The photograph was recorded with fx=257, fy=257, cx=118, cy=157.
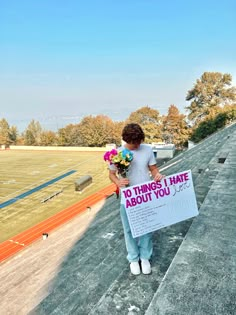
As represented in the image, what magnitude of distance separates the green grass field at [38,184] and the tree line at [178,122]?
42.8ft

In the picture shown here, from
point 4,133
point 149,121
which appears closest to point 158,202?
point 149,121

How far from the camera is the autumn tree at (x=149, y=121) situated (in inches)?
1929

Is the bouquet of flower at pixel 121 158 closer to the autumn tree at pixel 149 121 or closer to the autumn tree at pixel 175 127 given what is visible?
the autumn tree at pixel 175 127

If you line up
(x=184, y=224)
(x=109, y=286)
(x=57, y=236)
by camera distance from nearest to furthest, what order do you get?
1. (x=109, y=286)
2. (x=184, y=224)
3. (x=57, y=236)

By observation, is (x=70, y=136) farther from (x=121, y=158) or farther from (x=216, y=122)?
(x=121, y=158)

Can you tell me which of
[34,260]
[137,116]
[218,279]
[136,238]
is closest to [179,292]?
[218,279]

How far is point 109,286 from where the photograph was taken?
2.72 metres

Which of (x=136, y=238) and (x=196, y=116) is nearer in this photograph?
(x=136, y=238)

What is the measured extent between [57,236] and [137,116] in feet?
169

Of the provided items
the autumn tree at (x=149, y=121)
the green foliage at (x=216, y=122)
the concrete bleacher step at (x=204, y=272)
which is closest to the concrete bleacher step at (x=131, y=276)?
the concrete bleacher step at (x=204, y=272)

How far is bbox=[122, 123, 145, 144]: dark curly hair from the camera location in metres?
2.57

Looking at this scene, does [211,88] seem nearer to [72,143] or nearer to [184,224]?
[72,143]

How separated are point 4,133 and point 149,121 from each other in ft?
130

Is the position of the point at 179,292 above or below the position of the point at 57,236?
above
